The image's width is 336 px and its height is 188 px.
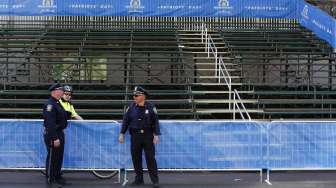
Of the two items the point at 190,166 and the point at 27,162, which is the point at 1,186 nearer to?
the point at 27,162

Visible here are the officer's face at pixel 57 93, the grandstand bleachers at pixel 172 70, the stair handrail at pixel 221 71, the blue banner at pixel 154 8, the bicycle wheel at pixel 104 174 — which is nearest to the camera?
the officer's face at pixel 57 93

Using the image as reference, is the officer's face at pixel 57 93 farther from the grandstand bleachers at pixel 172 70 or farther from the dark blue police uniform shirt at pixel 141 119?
the grandstand bleachers at pixel 172 70

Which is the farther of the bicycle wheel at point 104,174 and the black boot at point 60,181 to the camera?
the bicycle wheel at point 104,174

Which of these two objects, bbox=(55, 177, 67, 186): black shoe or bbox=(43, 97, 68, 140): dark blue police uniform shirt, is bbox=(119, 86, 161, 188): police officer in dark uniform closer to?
bbox=(43, 97, 68, 140): dark blue police uniform shirt

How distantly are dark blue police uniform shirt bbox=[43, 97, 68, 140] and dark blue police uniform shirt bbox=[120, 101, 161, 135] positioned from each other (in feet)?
3.52

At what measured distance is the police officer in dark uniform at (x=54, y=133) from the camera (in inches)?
372

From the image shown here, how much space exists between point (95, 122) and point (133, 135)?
82cm

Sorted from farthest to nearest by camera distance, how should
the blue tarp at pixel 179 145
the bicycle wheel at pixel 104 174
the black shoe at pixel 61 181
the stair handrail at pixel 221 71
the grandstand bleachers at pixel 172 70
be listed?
1. the grandstand bleachers at pixel 172 70
2. the stair handrail at pixel 221 71
3. the bicycle wheel at pixel 104 174
4. the blue tarp at pixel 179 145
5. the black shoe at pixel 61 181

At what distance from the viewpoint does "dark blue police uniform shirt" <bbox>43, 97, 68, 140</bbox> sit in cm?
943

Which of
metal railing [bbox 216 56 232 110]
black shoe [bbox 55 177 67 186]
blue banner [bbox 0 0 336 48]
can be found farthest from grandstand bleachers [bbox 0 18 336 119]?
black shoe [bbox 55 177 67 186]

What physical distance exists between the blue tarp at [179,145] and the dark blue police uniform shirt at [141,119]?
1.43ft

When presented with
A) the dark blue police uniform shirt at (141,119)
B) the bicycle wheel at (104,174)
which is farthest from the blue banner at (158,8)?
the dark blue police uniform shirt at (141,119)

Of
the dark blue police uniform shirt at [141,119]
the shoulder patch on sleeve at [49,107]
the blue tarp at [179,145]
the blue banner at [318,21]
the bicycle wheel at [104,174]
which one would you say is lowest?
the bicycle wheel at [104,174]

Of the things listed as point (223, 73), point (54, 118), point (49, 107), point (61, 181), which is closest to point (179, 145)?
point (61, 181)
